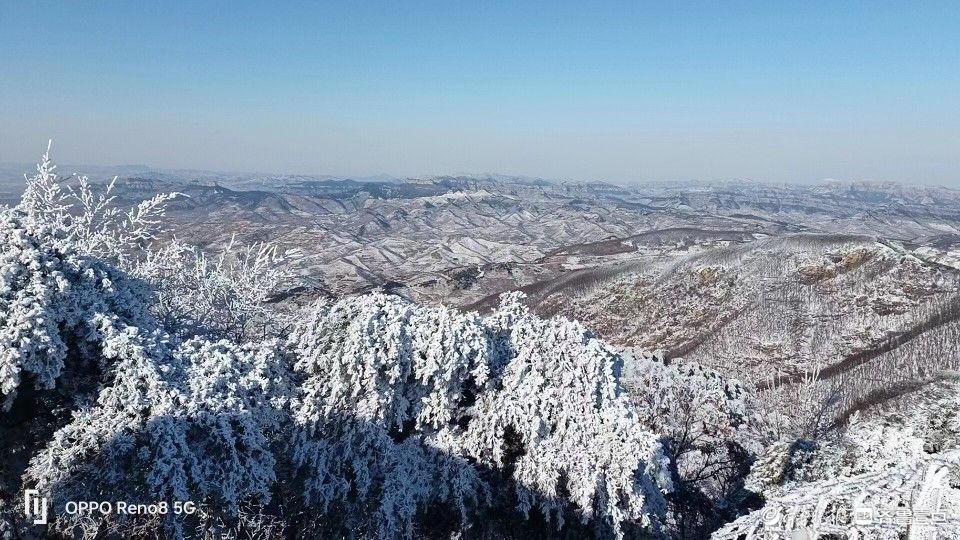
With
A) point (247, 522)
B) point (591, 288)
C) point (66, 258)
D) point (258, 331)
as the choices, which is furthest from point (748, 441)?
point (591, 288)

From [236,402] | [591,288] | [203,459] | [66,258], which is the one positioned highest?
[66,258]

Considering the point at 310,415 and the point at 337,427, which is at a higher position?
the point at 310,415

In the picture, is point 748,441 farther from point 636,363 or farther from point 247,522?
point 247,522

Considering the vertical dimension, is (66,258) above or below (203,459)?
above

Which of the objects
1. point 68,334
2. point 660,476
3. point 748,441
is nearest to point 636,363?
point 748,441

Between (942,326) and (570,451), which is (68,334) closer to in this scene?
(570,451)

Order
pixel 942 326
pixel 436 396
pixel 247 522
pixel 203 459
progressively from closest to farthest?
pixel 203 459 → pixel 247 522 → pixel 436 396 → pixel 942 326

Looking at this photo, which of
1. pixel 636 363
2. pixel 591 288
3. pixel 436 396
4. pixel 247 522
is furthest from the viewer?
pixel 591 288

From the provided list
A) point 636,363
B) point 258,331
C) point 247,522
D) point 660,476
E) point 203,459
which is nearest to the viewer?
point 203,459

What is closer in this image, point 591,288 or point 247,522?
point 247,522
